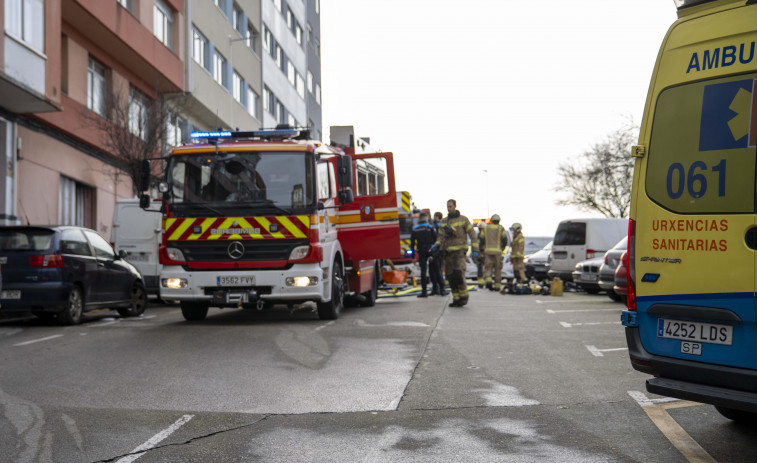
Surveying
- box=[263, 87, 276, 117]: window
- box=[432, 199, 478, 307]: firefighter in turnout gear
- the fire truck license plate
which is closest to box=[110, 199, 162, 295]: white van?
box=[432, 199, 478, 307]: firefighter in turnout gear

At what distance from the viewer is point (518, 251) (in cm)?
2389

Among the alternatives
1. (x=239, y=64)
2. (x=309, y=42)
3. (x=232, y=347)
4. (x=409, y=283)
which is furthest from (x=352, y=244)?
(x=309, y=42)

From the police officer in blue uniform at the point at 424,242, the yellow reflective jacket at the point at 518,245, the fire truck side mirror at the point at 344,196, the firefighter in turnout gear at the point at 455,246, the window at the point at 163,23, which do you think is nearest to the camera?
the fire truck side mirror at the point at 344,196

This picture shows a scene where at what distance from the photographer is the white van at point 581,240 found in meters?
22.0

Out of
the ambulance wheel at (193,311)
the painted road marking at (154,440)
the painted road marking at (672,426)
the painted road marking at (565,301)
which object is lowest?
the painted road marking at (672,426)

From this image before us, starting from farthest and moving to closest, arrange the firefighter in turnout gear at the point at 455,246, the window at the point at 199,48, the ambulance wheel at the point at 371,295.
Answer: the window at the point at 199,48, the ambulance wheel at the point at 371,295, the firefighter in turnout gear at the point at 455,246

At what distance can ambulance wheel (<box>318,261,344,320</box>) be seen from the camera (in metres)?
13.7

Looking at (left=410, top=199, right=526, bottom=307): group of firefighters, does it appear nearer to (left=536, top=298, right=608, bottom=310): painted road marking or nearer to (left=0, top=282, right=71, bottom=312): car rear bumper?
(left=536, top=298, right=608, bottom=310): painted road marking

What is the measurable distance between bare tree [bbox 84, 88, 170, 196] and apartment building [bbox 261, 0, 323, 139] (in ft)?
59.3

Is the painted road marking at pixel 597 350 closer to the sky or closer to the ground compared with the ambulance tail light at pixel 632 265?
closer to the ground

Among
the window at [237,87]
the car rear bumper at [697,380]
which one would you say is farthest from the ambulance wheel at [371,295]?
the window at [237,87]

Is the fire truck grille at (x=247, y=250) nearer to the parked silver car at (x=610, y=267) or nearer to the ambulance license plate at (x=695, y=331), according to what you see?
the parked silver car at (x=610, y=267)

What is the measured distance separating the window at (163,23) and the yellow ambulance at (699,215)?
2380cm

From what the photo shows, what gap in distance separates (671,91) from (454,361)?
181 inches
